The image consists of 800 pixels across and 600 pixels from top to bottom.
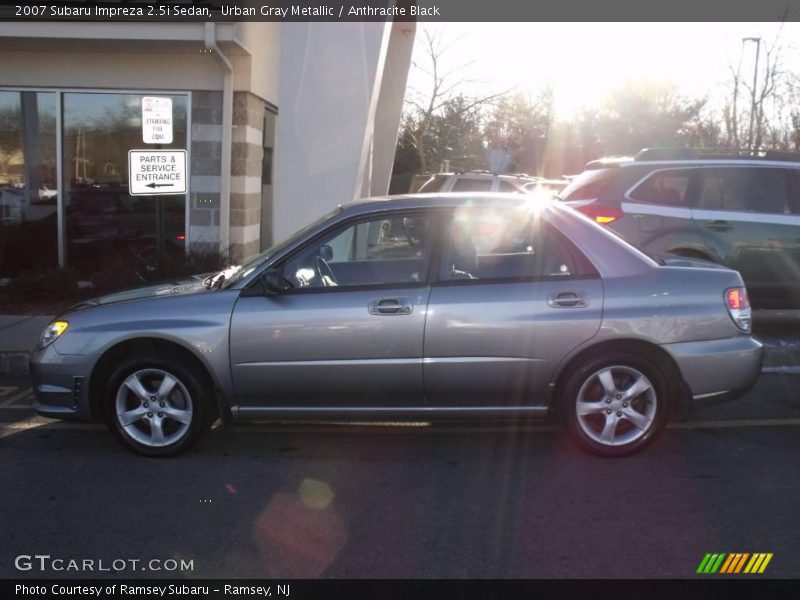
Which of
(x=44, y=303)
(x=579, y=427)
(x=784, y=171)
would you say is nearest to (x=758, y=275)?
(x=784, y=171)

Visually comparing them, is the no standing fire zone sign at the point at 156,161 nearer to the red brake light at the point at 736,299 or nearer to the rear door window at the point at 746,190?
the rear door window at the point at 746,190

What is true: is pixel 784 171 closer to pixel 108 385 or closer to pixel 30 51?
pixel 108 385

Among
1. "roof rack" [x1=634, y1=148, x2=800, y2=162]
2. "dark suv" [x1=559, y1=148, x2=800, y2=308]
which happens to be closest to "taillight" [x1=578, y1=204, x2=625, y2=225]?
"dark suv" [x1=559, y1=148, x2=800, y2=308]

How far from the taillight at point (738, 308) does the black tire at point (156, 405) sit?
10.7ft

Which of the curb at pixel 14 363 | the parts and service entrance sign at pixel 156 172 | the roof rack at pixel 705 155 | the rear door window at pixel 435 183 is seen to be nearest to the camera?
the curb at pixel 14 363

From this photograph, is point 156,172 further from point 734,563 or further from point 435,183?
point 435,183

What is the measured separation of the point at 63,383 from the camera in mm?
4965

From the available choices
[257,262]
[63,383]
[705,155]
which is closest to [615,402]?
[257,262]

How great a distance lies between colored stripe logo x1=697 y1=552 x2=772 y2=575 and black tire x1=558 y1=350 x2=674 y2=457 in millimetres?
1221

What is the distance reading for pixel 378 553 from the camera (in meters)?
3.79

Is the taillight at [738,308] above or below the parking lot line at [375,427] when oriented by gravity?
above

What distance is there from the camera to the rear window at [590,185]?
8344 mm

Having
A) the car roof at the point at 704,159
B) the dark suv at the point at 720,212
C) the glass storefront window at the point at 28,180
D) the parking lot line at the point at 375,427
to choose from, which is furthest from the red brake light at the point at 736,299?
the glass storefront window at the point at 28,180

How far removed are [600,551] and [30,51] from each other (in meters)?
9.96
